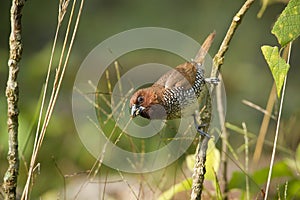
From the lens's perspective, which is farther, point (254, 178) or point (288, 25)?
point (254, 178)

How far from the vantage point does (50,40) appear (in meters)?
3.85

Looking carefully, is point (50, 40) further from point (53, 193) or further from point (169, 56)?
point (53, 193)

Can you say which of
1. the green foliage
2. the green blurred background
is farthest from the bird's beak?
the green blurred background

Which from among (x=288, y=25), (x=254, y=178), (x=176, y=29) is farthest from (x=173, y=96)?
(x=176, y=29)

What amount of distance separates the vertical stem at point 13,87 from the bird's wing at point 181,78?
236 millimetres

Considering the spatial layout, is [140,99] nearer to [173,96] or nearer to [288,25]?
[173,96]

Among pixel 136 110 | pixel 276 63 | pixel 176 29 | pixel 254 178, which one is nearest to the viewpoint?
pixel 276 63

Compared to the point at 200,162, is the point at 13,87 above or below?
above

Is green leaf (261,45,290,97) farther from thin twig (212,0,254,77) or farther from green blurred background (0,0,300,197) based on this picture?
green blurred background (0,0,300,197)

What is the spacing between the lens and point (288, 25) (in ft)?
3.05

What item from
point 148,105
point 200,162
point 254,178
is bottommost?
point 254,178

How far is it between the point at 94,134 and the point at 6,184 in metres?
1.50

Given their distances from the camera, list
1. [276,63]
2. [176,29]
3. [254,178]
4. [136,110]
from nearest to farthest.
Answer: [276,63], [136,110], [254,178], [176,29]

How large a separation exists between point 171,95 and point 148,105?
0.05m
